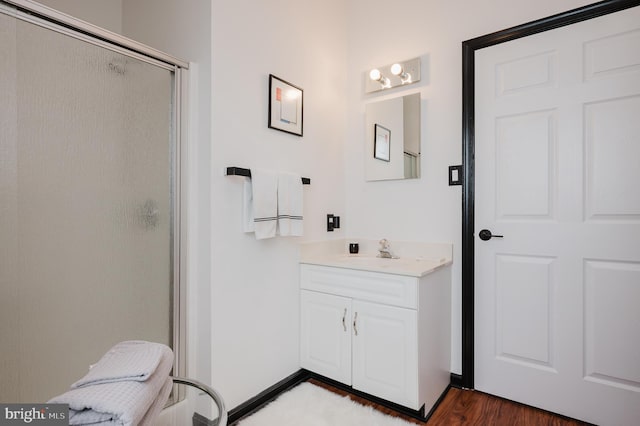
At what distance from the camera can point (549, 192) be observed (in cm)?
187

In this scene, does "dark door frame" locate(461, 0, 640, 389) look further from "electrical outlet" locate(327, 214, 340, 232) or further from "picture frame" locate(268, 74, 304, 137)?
"picture frame" locate(268, 74, 304, 137)

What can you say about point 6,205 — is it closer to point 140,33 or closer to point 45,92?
point 45,92

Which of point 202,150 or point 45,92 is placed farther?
point 202,150

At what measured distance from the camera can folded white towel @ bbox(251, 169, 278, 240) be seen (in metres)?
1.79

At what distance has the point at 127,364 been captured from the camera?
68 centimetres

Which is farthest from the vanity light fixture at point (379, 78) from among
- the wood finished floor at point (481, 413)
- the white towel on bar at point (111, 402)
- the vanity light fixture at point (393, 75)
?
the white towel on bar at point (111, 402)

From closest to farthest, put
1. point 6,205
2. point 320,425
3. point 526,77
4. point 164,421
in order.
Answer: point 164,421 → point 6,205 → point 320,425 → point 526,77

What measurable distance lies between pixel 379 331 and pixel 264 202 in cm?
94

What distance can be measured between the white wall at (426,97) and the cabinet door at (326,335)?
27.2 inches

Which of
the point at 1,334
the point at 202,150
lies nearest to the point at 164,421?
the point at 1,334

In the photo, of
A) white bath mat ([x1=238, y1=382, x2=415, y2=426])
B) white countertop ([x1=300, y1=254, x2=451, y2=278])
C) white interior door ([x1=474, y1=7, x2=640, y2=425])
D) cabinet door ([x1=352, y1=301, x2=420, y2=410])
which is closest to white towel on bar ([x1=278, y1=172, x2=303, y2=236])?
white countertop ([x1=300, y1=254, x2=451, y2=278])

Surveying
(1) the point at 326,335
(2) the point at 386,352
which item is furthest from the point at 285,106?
(2) the point at 386,352

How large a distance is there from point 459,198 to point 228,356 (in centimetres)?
164

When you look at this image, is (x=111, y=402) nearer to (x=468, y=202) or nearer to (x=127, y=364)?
(x=127, y=364)
